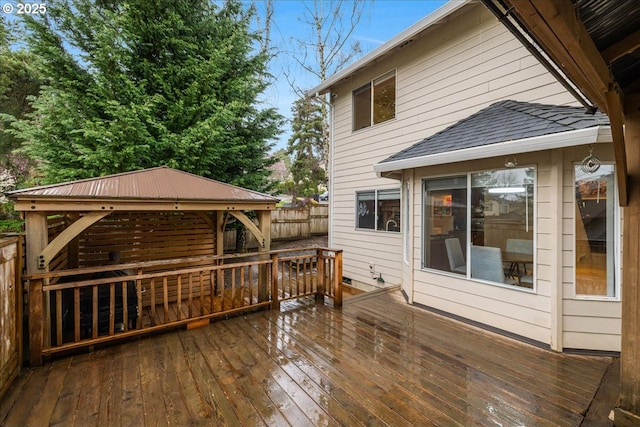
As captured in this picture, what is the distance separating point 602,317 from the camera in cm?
329

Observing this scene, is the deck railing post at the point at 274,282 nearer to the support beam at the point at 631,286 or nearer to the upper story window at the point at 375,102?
the support beam at the point at 631,286

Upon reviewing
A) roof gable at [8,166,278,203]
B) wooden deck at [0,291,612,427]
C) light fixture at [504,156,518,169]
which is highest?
light fixture at [504,156,518,169]

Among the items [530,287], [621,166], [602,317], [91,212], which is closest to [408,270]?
[530,287]

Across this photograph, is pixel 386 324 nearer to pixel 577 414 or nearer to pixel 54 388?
pixel 577 414

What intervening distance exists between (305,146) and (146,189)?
1226cm

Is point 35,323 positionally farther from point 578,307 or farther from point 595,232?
point 595,232

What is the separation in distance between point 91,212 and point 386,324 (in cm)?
413

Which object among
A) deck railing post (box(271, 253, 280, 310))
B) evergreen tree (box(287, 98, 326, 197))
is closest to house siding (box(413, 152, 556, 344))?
deck railing post (box(271, 253, 280, 310))

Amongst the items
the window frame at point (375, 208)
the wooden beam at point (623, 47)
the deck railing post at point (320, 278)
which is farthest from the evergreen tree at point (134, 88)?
the wooden beam at point (623, 47)

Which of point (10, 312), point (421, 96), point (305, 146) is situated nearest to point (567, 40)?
point (10, 312)

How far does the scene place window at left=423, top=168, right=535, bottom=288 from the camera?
377 cm

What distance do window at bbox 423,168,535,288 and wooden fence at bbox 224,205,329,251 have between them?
298 inches

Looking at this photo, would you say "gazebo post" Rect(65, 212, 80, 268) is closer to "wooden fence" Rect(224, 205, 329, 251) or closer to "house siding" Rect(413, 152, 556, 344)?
"house siding" Rect(413, 152, 556, 344)

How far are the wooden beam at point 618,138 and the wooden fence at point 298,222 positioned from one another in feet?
32.8
